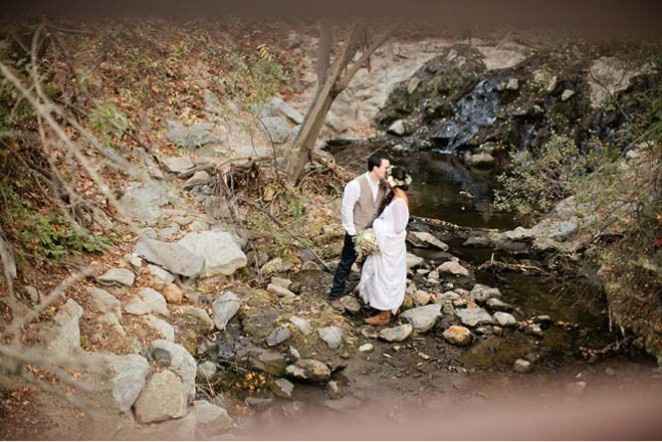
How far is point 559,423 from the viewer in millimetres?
3979

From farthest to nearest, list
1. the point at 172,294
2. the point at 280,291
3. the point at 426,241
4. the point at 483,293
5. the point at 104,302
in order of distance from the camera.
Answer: the point at 426,241
the point at 483,293
the point at 280,291
the point at 172,294
the point at 104,302

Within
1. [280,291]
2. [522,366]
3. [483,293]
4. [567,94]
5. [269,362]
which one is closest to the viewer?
[269,362]

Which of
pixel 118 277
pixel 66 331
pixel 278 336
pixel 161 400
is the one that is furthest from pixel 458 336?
pixel 66 331

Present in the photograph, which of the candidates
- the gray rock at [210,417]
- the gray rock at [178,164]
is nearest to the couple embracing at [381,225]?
the gray rock at [210,417]

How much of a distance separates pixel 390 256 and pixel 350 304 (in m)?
0.71

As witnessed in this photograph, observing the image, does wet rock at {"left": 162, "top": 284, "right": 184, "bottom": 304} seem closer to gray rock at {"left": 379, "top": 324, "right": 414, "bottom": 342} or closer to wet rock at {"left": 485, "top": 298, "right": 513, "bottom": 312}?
gray rock at {"left": 379, "top": 324, "right": 414, "bottom": 342}

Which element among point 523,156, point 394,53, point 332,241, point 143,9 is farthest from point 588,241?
point 394,53

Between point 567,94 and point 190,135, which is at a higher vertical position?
point 567,94

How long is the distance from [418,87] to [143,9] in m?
13.2

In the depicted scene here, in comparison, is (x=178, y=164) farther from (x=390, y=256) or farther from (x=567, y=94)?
(x=567, y=94)

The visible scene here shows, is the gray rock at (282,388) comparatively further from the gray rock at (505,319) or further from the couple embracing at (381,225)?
the gray rock at (505,319)

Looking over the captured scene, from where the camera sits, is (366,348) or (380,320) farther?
(380,320)

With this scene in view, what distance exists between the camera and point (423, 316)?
5617 mm

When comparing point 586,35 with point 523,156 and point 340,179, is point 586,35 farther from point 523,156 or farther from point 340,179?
point 523,156
